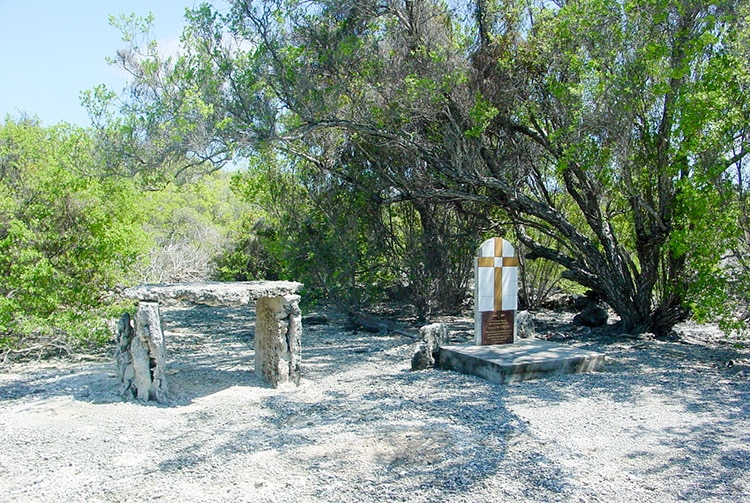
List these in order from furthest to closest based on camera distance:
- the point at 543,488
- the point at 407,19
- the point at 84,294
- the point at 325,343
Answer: the point at 325,343 → the point at 407,19 → the point at 84,294 → the point at 543,488

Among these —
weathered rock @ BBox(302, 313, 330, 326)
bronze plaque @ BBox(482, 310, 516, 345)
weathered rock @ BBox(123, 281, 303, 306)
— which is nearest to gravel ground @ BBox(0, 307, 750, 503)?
bronze plaque @ BBox(482, 310, 516, 345)

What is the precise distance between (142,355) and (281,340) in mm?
1506

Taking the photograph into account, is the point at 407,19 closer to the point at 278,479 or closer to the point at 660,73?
the point at 660,73

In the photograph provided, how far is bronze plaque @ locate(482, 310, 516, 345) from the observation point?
8398 millimetres

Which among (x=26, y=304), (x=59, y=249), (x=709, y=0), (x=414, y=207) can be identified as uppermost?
(x=709, y=0)

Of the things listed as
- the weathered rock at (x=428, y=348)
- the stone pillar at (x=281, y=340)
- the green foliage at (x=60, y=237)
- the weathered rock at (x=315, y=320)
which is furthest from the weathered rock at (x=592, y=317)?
the green foliage at (x=60, y=237)

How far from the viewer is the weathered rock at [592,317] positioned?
476 inches

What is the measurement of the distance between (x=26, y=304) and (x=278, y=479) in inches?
227

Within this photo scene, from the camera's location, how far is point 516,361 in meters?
7.41

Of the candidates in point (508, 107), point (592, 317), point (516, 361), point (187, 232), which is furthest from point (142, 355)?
point (187, 232)

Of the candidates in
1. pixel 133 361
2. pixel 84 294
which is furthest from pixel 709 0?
pixel 84 294

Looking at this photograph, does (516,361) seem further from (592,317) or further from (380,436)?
(592,317)

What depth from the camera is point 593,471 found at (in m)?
4.43

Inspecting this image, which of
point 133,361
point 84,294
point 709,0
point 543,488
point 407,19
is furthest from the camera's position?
point 407,19
